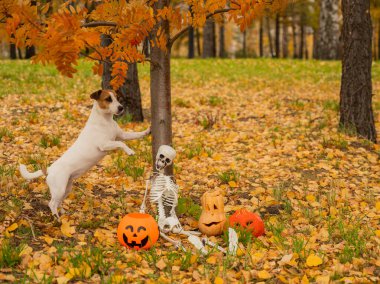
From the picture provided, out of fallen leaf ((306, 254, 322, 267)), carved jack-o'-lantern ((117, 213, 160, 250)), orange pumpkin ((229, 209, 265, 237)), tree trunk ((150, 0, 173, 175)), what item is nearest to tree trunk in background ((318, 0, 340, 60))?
tree trunk ((150, 0, 173, 175))

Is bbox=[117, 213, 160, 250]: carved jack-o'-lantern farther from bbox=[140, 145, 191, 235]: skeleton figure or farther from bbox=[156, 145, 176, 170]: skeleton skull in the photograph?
bbox=[156, 145, 176, 170]: skeleton skull

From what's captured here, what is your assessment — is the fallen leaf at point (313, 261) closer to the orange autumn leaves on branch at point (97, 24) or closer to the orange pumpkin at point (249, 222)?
the orange pumpkin at point (249, 222)

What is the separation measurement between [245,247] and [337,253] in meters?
0.79

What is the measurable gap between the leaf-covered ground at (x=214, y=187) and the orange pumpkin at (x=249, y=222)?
0.08 metres

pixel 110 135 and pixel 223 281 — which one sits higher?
pixel 110 135

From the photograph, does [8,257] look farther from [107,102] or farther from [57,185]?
[107,102]

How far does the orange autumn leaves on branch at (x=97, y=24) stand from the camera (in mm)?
3455

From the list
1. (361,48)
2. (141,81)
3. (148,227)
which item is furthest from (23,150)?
(141,81)

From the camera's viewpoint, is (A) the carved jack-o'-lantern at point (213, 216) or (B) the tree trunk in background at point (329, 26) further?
(B) the tree trunk in background at point (329, 26)

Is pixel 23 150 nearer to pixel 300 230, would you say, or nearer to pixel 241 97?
pixel 300 230

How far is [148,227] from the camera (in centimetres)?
410

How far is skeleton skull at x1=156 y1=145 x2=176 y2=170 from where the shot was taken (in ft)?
14.4

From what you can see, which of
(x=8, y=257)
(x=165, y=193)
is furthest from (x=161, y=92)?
(x=8, y=257)

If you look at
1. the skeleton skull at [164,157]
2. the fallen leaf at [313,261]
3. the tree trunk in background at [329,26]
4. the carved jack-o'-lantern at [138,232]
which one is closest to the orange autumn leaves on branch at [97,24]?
the skeleton skull at [164,157]
